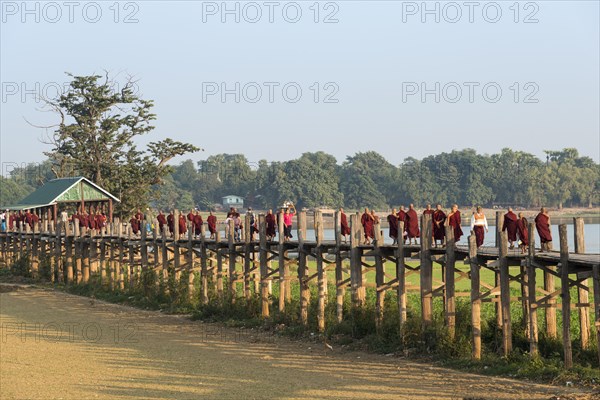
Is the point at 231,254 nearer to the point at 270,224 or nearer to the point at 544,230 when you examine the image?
the point at 270,224

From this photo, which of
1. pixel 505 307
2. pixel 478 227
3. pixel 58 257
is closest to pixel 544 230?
pixel 505 307

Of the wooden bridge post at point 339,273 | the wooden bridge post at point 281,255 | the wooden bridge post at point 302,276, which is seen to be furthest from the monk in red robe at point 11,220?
the wooden bridge post at point 339,273

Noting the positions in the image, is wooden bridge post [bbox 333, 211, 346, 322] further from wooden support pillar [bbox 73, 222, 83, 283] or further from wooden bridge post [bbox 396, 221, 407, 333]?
wooden support pillar [bbox 73, 222, 83, 283]

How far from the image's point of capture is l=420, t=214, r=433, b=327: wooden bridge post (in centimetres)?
2441

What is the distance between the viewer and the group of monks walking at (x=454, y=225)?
73.7 feet

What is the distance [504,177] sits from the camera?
4906 inches

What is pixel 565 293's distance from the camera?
20.3 meters

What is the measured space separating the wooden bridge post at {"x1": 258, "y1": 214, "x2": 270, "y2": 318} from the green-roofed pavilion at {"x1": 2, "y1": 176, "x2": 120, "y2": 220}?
84.6 ft

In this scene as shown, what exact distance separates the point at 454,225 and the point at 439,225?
1250 mm

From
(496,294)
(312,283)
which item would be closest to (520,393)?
(496,294)

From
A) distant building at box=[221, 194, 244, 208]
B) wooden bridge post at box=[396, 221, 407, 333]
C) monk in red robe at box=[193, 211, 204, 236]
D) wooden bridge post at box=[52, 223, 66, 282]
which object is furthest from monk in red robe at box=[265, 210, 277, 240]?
distant building at box=[221, 194, 244, 208]

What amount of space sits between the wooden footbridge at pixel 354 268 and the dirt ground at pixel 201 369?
179cm

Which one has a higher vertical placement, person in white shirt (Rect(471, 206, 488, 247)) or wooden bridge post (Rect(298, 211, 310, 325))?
person in white shirt (Rect(471, 206, 488, 247))

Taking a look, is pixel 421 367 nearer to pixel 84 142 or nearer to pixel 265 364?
pixel 265 364
